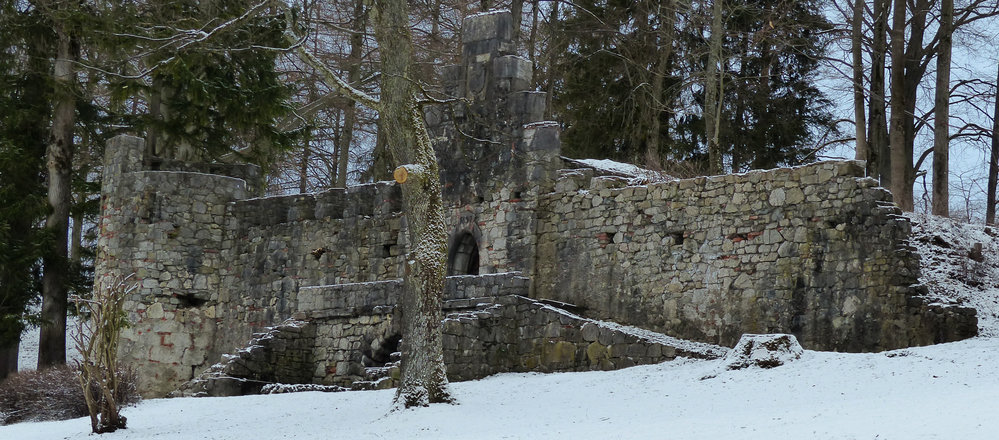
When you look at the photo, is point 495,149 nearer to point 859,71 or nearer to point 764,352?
point 859,71

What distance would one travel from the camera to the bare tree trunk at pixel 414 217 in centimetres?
1313

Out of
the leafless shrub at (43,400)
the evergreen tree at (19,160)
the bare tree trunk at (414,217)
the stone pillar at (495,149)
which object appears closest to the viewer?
the bare tree trunk at (414,217)

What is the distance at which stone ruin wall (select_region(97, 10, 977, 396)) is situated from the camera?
1477 cm

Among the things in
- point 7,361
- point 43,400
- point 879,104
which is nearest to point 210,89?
point 7,361

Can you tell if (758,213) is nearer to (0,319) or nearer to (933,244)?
(933,244)

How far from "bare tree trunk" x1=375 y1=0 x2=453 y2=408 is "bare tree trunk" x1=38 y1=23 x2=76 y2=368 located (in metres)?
9.13

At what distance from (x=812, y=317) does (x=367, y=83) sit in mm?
14420

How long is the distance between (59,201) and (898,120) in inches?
535

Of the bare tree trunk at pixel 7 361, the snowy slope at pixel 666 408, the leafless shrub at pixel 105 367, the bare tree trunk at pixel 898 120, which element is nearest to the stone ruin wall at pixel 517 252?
the snowy slope at pixel 666 408

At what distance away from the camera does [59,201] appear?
21656 millimetres

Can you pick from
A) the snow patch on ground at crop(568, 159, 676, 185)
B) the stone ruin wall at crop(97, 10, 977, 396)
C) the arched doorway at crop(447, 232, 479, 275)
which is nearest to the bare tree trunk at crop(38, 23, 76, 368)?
the stone ruin wall at crop(97, 10, 977, 396)

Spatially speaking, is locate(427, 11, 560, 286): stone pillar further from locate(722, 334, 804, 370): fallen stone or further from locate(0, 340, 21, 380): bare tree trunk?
locate(0, 340, 21, 380): bare tree trunk

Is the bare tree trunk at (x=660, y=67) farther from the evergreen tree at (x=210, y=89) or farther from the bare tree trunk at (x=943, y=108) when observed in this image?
the evergreen tree at (x=210, y=89)

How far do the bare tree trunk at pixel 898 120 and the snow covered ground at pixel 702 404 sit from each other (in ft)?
12.7
